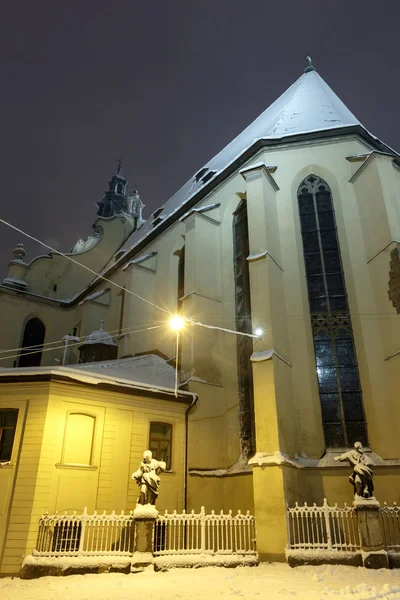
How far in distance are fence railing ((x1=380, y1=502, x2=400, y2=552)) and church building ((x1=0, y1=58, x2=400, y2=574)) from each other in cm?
105

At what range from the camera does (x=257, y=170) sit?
1437 centimetres

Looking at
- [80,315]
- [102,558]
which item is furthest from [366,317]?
[80,315]

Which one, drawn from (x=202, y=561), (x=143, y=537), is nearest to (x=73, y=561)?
(x=143, y=537)

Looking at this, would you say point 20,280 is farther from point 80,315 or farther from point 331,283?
point 331,283

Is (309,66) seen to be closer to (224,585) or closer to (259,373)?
(259,373)

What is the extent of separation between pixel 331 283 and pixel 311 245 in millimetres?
1569

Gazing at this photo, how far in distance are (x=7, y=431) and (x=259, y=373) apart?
6802 mm

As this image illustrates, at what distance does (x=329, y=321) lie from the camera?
42.2 ft

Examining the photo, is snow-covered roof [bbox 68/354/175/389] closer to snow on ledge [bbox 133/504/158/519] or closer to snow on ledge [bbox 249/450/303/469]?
snow on ledge [bbox 249/450/303/469]

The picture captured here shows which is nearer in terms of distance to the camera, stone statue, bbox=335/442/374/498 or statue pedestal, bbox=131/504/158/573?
statue pedestal, bbox=131/504/158/573

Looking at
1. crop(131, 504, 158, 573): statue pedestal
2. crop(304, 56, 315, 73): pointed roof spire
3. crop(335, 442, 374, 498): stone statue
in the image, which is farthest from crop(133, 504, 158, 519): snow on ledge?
crop(304, 56, 315, 73): pointed roof spire

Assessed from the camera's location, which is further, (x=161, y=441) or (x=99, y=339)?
(x=99, y=339)

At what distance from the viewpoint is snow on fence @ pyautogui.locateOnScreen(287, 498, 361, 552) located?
891cm

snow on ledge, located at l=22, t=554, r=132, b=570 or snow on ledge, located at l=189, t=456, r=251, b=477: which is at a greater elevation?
snow on ledge, located at l=189, t=456, r=251, b=477
